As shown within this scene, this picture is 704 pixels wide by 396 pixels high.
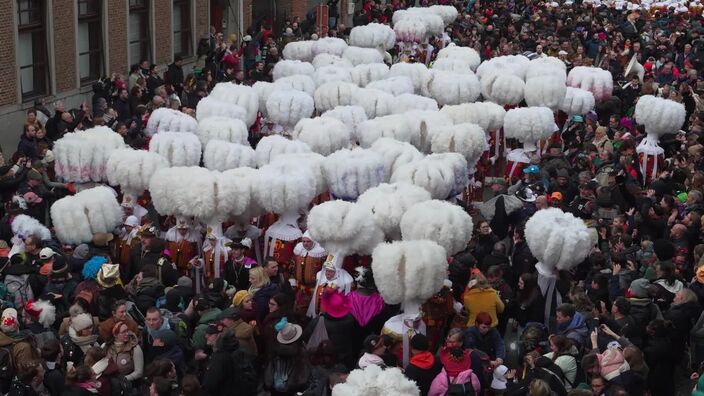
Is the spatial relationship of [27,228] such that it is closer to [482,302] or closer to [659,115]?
[482,302]

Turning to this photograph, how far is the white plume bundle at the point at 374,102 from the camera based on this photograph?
68.0ft

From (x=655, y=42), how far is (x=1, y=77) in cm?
1891

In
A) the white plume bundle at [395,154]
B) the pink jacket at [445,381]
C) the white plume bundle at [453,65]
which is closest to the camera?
the pink jacket at [445,381]

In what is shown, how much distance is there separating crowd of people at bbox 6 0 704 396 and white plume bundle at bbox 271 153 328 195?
1.16 metres

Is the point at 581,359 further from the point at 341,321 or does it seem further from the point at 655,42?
the point at 655,42

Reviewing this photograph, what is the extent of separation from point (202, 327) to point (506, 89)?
40.9 feet

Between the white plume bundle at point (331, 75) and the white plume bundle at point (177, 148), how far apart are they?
5.95 m

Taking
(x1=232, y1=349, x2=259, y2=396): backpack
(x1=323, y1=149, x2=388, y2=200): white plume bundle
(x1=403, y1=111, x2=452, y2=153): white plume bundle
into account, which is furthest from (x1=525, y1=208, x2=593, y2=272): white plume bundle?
(x1=403, y1=111, x2=452, y2=153): white plume bundle

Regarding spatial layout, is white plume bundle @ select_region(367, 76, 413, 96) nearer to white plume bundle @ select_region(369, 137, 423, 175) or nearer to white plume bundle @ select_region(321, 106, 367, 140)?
white plume bundle @ select_region(321, 106, 367, 140)

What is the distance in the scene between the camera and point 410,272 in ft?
40.3

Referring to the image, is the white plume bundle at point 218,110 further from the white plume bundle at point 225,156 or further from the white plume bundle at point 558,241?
the white plume bundle at point 558,241

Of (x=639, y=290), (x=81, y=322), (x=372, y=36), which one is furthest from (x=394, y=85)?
(x=81, y=322)

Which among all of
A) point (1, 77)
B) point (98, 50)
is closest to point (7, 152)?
point (1, 77)

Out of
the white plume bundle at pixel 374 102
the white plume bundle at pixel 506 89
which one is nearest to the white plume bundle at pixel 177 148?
the white plume bundle at pixel 374 102
